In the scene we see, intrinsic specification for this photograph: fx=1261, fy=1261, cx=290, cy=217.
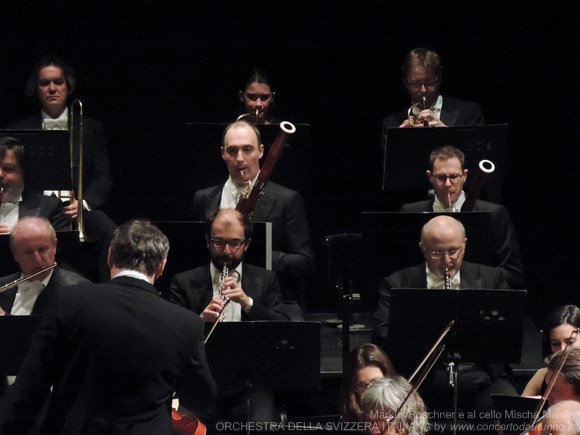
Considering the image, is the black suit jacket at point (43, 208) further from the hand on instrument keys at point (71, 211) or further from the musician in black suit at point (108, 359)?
the musician in black suit at point (108, 359)

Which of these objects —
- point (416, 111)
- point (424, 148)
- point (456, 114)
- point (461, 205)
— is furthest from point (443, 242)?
point (456, 114)

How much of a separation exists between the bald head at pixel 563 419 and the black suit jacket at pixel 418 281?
1.92 metres

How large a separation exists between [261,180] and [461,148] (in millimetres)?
964

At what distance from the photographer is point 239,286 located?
191 inches

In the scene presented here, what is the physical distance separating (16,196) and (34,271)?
716mm

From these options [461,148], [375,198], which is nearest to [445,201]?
[461,148]

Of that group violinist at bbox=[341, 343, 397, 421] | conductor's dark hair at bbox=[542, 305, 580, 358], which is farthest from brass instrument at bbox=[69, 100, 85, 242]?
conductor's dark hair at bbox=[542, 305, 580, 358]

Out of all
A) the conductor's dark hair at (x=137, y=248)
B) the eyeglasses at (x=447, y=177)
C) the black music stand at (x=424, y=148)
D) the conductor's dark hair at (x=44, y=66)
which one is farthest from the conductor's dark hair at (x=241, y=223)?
the conductor's dark hair at (x=44, y=66)

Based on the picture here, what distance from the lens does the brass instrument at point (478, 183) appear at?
540cm

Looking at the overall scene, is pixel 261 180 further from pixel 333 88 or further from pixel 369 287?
pixel 333 88

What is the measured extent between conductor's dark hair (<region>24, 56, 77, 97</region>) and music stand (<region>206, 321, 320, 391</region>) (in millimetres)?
2186

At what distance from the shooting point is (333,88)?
6855 millimetres

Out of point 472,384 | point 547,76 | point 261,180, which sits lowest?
point 472,384

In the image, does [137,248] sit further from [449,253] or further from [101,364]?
[449,253]
